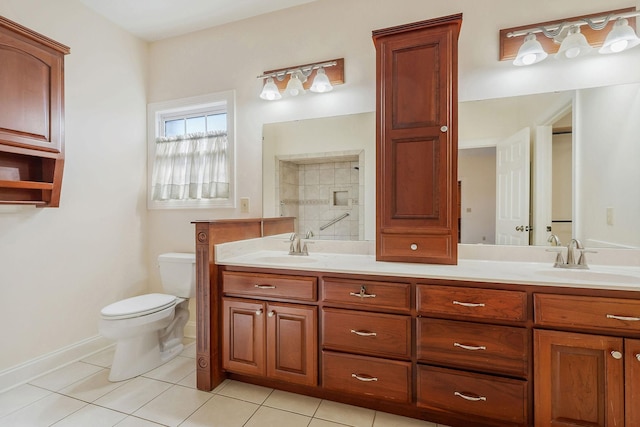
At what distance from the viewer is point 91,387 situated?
188 centimetres

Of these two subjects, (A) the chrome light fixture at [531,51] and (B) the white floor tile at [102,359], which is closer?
(A) the chrome light fixture at [531,51]

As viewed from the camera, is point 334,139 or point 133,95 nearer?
point 334,139

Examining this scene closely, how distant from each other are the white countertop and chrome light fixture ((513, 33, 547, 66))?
115 cm

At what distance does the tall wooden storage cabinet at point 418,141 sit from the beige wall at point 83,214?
2.17 m

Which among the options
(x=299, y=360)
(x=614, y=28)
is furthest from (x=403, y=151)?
(x=299, y=360)

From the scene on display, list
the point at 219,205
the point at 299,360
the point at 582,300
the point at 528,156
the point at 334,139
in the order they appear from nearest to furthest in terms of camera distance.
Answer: the point at 582,300
the point at 299,360
the point at 528,156
the point at 334,139
the point at 219,205

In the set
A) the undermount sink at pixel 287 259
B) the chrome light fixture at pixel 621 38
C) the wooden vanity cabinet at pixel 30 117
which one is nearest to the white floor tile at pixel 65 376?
the wooden vanity cabinet at pixel 30 117

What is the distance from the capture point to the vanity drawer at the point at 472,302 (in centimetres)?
135

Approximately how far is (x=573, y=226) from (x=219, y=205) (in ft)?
8.09

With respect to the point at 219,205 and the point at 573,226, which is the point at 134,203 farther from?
the point at 573,226

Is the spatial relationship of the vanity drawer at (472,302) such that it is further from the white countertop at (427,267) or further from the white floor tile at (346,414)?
the white floor tile at (346,414)

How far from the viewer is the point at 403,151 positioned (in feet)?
5.84

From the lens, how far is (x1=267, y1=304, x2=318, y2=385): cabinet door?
166 cm

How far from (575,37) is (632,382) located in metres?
1.71
